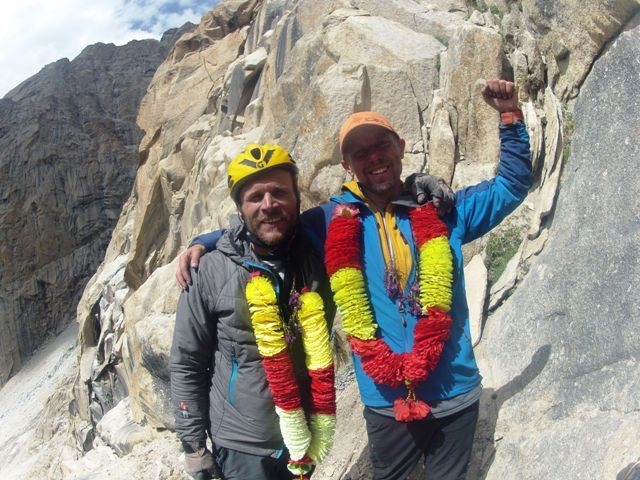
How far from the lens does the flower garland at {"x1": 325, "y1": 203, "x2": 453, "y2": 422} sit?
3264mm

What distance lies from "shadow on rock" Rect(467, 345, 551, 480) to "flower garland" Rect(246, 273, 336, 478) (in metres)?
1.42

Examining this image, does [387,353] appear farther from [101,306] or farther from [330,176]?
[101,306]

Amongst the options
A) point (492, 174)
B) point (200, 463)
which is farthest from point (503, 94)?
point (492, 174)

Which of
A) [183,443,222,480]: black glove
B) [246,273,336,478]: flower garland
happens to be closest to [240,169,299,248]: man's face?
[246,273,336,478]: flower garland

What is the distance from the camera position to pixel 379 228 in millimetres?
3512

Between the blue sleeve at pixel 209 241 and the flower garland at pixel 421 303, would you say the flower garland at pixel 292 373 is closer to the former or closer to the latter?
the flower garland at pixel 421 303

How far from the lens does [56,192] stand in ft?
165

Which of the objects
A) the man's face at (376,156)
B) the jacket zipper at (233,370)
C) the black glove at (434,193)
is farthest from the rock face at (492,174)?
the jacket zipper at (233,370)

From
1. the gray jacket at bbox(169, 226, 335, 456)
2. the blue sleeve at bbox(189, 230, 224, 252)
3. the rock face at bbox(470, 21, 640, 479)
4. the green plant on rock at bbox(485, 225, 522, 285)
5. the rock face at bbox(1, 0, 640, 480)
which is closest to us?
the gray jacket at bbox(169, 226, 335, 456)

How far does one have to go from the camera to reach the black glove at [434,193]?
3.47 m

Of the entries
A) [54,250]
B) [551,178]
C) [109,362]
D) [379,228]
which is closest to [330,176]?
[551,178]

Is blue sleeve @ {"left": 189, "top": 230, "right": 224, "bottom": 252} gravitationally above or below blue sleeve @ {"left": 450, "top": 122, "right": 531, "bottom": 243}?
above

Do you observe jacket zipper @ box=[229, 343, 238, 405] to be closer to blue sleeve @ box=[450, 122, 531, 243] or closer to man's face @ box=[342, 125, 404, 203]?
man's face @ box=[342, 125, 404, 203]

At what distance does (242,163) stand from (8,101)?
2597 inches
